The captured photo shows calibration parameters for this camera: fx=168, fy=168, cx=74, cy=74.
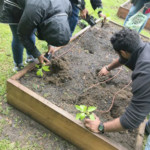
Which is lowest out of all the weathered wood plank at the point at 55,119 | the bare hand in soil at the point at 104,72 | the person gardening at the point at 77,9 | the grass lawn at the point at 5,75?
the grass lawn at the point at 5,75

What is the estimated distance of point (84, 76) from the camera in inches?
104

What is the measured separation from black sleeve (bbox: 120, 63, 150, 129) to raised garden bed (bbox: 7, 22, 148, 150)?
1.55 feet

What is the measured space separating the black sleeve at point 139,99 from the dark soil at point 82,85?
520mm

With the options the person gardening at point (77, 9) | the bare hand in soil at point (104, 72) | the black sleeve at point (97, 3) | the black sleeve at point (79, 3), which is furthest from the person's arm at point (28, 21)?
the black sleeve at point (97, 3)

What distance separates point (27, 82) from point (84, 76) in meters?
0.88

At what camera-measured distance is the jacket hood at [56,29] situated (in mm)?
1690

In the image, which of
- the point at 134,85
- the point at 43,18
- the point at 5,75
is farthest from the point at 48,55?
the point at 134,85

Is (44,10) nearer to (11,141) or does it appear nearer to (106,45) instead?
(11,141)

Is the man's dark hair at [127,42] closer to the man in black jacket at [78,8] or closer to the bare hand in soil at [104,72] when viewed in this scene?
the bare hand in soil at [104,72]

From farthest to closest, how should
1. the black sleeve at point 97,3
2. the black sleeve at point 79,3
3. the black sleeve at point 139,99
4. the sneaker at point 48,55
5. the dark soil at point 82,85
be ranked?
the black sleeve at point 97,3 < the black sleeve at point 79,3 < the sneaker at point 48,55 < the dark soil at point 82,85 < the black sleeve at point 139,99

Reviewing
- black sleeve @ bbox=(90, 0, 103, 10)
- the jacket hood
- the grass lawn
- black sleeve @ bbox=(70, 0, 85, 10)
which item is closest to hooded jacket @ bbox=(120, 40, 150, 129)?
the jacket hood

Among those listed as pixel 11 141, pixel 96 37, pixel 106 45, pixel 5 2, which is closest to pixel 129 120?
pixel 11 141

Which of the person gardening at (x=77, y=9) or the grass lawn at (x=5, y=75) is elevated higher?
the person gardening at (x=77, y=9)

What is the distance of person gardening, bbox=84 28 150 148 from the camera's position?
136 cm
